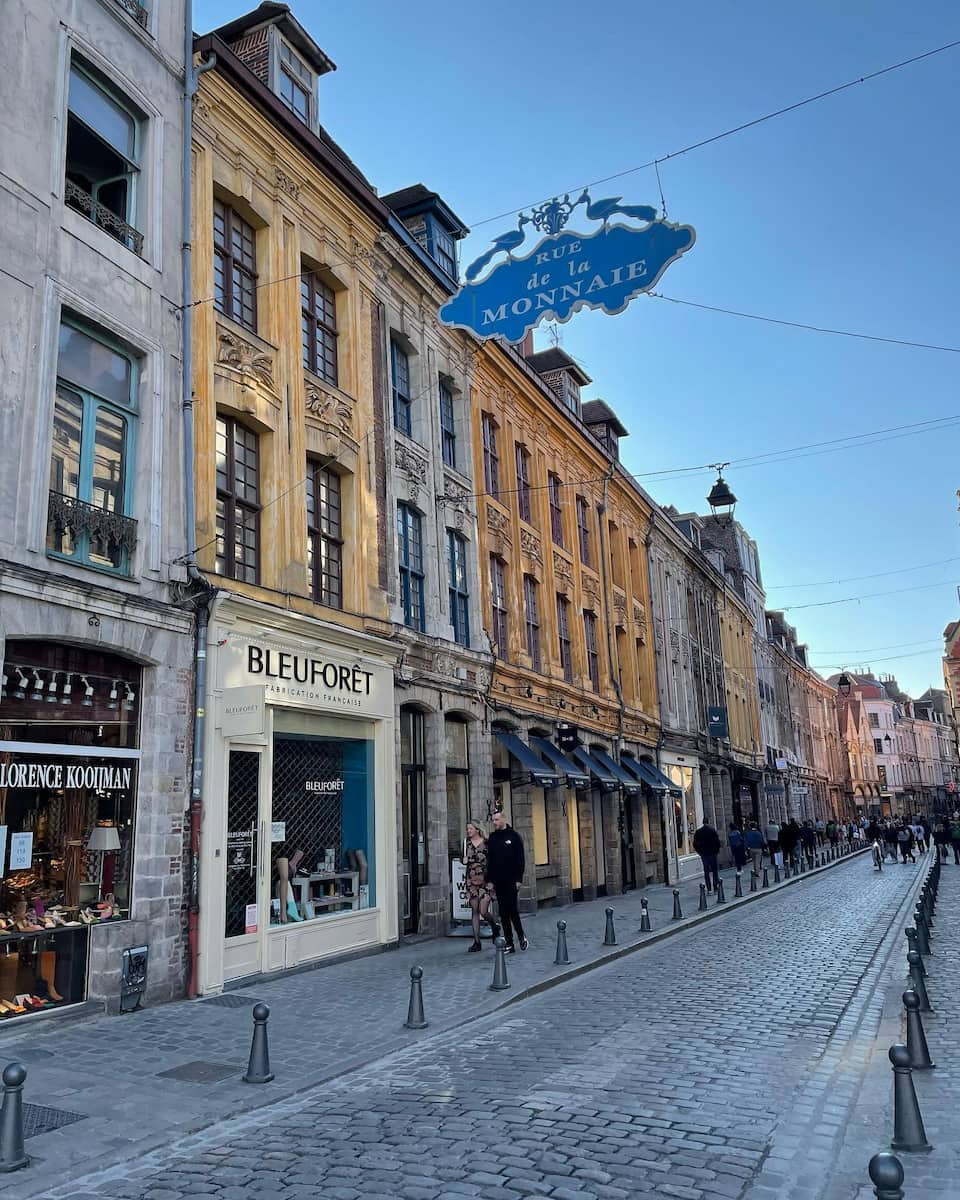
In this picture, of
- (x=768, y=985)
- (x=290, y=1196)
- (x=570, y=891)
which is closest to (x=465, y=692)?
(x=570, y=891)

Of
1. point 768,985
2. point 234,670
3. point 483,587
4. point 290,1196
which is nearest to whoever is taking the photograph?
point 290,1196

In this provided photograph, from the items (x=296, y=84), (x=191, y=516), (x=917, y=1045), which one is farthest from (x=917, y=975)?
(x=296, y=84)

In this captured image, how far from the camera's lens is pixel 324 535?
1530 cm

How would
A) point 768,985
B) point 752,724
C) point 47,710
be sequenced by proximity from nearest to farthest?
point 47,710, point 768,985, point 752,724

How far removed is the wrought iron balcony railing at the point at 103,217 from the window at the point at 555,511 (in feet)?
49.8

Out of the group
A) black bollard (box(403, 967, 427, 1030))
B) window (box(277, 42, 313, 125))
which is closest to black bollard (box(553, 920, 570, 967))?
black bollard (box(403, 967, 427, 1030))

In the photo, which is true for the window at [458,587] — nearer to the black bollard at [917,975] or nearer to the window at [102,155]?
the window at [102,155]

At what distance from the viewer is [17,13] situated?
1030 centimetres

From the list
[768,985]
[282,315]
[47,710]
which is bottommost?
[768,985]

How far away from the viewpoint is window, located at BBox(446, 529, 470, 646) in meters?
19.6

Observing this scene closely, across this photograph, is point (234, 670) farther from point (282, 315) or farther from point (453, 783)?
point (453, 783)

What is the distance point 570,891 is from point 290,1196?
61.0 feet

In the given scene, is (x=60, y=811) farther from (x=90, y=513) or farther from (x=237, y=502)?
(x=237, y=502)

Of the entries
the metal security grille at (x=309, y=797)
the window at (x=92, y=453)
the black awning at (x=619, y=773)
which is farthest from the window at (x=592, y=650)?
the window at (x=92, y=453)
